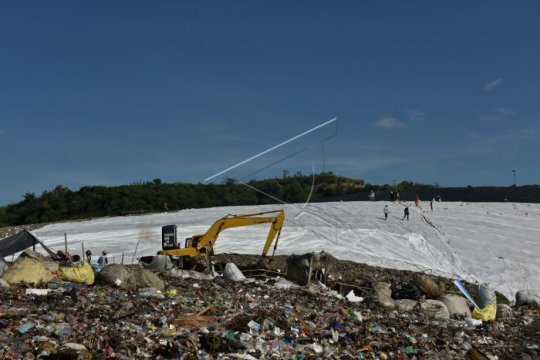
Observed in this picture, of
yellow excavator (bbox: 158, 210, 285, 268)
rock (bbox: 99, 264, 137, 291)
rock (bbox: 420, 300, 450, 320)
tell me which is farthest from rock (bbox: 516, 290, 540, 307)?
rock (bbox: 99, 264, 137, 291)

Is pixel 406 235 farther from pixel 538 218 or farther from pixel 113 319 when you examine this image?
pixel 113 319

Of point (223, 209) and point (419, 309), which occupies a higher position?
point (223, 209)

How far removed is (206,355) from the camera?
686 centimetres

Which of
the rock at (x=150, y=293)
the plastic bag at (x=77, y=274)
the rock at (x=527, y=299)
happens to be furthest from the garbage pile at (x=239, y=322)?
the rock at (x=527, y=299)

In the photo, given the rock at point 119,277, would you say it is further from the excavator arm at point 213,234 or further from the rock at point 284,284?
the excavator arm at point 213,234

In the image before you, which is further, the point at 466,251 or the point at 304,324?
the point at 466,251

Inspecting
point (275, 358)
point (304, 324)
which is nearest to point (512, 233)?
point (304, 324)

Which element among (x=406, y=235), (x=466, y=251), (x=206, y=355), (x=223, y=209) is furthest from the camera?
(x=223, y=209)

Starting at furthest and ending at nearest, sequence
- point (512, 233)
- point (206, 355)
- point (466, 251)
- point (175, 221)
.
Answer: point (175, 221), point (512, 233), point (466, 251), point (206, 355)

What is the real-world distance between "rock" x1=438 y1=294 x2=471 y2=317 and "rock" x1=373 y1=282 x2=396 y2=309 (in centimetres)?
113

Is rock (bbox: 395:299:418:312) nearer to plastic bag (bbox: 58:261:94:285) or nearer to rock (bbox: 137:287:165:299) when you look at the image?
rock (bbox: 137:287:165:299)

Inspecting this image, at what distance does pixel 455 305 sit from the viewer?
492 inches

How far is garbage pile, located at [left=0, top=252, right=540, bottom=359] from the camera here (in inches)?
275

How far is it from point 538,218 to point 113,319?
28.6 metres
